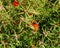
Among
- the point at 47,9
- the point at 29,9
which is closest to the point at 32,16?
the point at 29,9

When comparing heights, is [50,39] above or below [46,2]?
below

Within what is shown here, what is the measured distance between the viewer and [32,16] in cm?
259

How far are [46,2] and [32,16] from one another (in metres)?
0.32

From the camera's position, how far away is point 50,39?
8.61 ft

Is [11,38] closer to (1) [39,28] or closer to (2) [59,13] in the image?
(1) [39,28]

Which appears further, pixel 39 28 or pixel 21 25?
pixel 39 28

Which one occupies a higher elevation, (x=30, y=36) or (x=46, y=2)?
(x=46, y=2)

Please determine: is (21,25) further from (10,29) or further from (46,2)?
(46,2)

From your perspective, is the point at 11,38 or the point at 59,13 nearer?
the point at 11,38

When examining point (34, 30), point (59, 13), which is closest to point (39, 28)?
point (34, 30)

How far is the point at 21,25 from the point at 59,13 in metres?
0.53

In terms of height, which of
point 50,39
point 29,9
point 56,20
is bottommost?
point 50,39

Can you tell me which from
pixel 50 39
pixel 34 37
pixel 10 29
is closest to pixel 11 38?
pixel 10 29

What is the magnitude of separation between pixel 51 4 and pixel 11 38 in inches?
26.2
